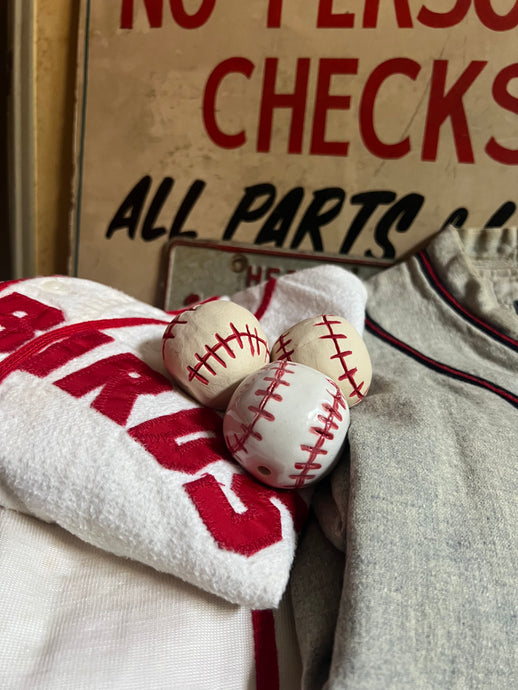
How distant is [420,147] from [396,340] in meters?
0.29

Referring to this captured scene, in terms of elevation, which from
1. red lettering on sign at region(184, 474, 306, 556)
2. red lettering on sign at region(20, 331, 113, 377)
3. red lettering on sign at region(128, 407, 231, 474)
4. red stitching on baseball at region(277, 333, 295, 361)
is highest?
red stitching on baseball at region(277, 333, 295, 361)

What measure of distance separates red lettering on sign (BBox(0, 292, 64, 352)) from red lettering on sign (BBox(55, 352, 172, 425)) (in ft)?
0.19

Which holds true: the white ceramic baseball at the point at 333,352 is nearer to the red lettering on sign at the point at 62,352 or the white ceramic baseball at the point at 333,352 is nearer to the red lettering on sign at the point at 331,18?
the red lettering on sign at the point at 62,352

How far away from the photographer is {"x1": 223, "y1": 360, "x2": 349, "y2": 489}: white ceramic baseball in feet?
1.22

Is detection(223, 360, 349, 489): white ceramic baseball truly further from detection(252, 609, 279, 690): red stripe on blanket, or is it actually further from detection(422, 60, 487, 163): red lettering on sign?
detection(422, 60, 487, 163): red lettering on sign

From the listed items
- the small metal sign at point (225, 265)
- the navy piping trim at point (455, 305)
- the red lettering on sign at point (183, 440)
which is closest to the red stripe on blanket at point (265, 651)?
the red lettering on sign at point (183, 440)

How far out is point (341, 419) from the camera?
0.39 metres

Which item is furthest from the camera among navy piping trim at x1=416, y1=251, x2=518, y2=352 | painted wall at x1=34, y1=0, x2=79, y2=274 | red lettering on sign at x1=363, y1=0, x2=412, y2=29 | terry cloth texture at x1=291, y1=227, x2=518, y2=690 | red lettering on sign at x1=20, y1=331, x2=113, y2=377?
painted wall at x1=34, y1=0, x2=79, y2=274

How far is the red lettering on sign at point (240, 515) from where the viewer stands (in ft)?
1.12

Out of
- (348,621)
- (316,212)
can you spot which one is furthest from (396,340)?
(348,621)

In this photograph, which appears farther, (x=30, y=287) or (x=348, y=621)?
(x=30, y=287)

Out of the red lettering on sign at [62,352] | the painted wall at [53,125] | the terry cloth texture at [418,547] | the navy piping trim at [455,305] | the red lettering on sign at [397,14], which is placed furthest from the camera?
A: the painted wall at [53,125]

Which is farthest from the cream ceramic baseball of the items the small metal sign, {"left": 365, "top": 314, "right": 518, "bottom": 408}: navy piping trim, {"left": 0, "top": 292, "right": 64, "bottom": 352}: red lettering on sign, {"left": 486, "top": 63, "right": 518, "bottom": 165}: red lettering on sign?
{"left": 486, "top": 63, "right": 518, "bottom": 165}: red lettering on sign

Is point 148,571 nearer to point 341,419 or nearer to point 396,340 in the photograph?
point 341,419
